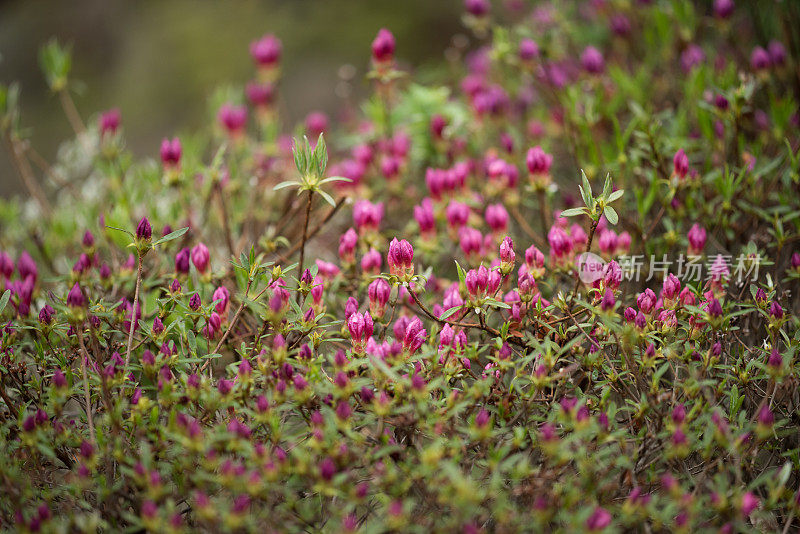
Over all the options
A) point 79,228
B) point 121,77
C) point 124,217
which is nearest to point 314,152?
point 124,217

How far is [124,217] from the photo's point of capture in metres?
2.09

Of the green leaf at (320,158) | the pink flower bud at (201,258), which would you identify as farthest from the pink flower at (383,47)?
the pink flower bud at (201,258)

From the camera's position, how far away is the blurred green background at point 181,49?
14.8 feet

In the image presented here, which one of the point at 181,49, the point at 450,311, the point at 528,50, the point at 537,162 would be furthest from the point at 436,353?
the point at 181,49

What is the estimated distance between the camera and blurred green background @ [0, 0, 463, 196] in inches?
177

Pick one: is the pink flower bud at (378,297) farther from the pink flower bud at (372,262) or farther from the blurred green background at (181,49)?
the blurred green background at (181,49)

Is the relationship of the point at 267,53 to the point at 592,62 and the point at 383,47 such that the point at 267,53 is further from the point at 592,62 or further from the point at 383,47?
the point at 592,62

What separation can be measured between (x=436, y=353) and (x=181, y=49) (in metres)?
4.28

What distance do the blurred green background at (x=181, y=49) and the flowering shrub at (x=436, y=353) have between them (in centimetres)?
225

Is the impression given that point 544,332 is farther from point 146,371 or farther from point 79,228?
point 79,228

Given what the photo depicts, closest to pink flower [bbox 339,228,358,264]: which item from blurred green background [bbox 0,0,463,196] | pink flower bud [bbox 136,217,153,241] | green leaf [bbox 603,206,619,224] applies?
pink flower bud [bbox 136,217,153,241]

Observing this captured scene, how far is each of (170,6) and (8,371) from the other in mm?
4293

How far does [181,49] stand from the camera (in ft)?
15.8

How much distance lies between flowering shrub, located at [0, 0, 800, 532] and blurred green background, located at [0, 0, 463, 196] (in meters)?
2.25
